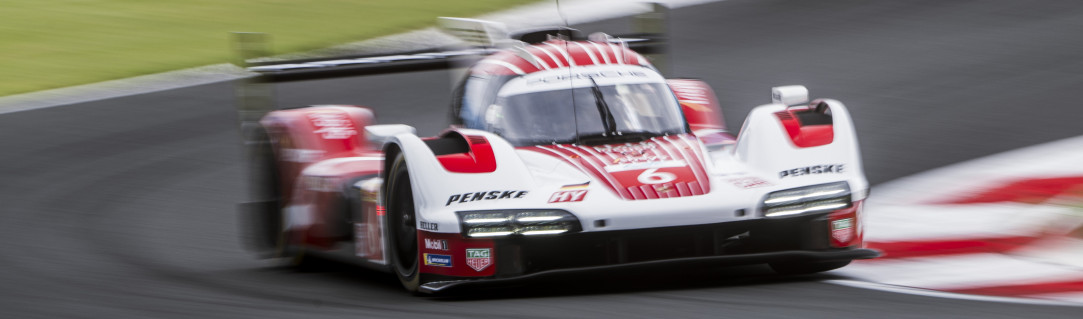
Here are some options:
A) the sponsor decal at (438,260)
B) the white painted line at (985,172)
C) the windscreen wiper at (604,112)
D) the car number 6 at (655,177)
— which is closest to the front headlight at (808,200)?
the car number 6 at (655,177)

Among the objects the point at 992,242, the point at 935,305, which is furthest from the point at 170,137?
the point at 935,305

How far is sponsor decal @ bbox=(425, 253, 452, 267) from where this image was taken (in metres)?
5.97

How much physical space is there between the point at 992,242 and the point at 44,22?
1611 cm

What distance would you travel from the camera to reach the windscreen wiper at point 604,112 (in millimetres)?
6889

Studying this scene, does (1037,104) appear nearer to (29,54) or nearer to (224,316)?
(224,316)

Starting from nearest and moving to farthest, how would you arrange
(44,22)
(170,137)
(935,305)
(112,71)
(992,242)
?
(935,305) → (992,242) → (170,137) → (112,71) → (44,22)

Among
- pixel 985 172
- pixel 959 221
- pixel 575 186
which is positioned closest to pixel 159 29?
pixel 985 172

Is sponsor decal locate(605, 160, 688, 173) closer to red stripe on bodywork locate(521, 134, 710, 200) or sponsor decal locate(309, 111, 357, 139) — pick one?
red stripe on bodywork locate(521, 134, 710, 200)

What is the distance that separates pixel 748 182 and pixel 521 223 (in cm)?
98

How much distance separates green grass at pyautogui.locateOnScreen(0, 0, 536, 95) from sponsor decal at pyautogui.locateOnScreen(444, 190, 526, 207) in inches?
457

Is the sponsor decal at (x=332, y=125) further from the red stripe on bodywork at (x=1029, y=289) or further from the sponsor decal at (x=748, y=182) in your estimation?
the red stripe on bodywork at (x=1029, y=289)

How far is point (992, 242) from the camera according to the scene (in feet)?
22.9

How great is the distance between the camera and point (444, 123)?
1348cm

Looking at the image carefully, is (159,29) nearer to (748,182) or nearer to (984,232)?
(984,232)
